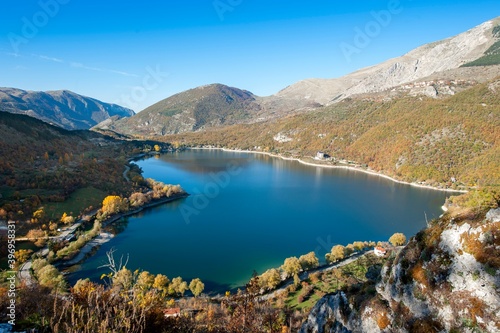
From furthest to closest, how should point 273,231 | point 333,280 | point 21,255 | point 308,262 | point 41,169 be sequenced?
1. point 41,169
2. point 273,231
3. point 308,262
4. point 21,255
5. point 333,280

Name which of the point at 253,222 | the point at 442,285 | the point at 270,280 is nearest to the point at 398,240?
the point at 270,280

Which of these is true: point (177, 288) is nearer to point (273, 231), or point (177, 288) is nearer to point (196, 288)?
point (196, 288)

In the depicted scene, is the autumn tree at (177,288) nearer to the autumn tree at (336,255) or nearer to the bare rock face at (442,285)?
the autumn tree at (336,255)

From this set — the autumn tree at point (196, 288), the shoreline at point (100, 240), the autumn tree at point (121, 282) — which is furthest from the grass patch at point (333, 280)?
the shoreline at point (100, 240)

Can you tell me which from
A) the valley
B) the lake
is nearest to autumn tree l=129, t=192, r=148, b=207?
the valley

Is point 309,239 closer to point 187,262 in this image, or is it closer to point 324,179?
point 187,262

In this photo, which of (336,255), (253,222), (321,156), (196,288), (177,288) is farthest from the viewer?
(321,156)
